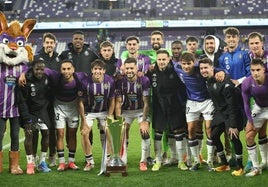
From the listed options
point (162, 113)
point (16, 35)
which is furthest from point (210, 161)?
point (16, 35)

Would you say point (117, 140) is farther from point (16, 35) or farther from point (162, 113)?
point (16, 35)

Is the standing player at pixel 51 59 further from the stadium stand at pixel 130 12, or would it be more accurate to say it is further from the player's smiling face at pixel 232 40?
the stadium stand at pixel 130 12

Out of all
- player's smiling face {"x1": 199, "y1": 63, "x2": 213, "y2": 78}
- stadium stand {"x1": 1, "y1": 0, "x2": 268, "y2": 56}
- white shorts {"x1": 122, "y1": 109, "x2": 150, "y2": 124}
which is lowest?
white shorts {"x1": 122, "y1": 109, "x2": 150, "y2": 124}

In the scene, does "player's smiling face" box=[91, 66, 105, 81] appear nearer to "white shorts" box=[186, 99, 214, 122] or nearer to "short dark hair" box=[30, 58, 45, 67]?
"short dark hair" box=[30, 58, 45, 67]

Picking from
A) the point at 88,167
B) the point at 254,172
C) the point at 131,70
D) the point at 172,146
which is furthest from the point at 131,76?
the point at 254,172

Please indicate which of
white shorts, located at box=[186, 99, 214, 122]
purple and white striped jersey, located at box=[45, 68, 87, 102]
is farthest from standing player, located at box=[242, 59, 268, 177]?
purple and white striped jersey, located at box=[45, 68, 87, 102]

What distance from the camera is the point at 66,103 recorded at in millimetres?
6621

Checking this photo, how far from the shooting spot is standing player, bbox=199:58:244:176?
602cm

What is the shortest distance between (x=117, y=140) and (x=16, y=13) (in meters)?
28.5

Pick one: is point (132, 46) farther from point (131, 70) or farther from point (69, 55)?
point (69, 55)

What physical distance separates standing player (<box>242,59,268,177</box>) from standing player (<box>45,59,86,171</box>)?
2.30 meters

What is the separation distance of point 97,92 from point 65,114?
58 cm

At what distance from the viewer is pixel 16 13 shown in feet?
107

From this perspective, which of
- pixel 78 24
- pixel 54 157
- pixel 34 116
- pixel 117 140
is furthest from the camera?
pixel 78 24
